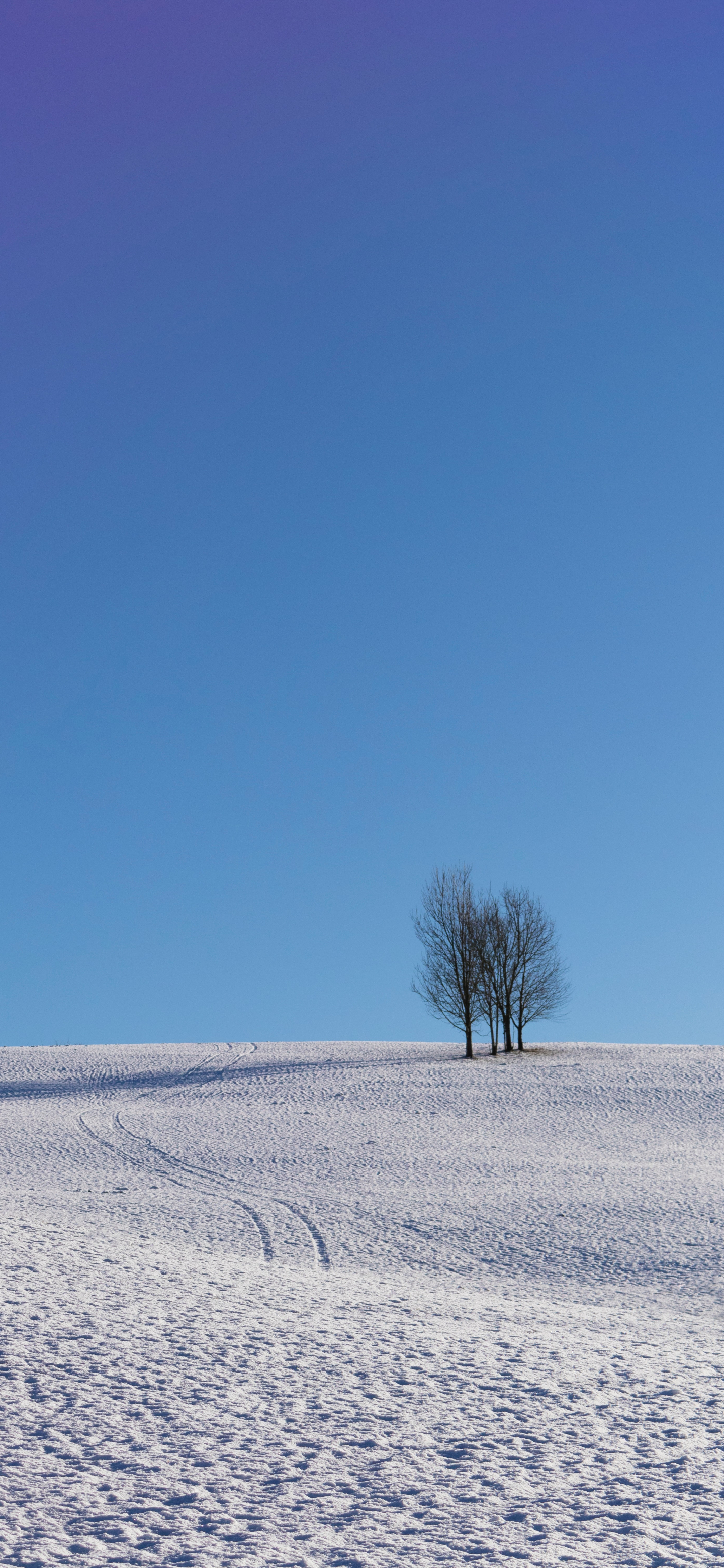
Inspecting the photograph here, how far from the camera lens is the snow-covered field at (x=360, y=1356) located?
3.89 metres

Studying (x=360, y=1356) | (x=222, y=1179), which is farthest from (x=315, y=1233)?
(x=360, y=1356)

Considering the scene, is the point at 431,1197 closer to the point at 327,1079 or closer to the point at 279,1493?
the point at 279,1493

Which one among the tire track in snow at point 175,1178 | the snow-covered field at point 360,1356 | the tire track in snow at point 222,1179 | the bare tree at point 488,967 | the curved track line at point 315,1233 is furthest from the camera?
the bare tree at point 488,967

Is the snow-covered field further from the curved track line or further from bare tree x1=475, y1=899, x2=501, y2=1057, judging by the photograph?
bare tree x1=475, y1=899, x2=501, y2=1057

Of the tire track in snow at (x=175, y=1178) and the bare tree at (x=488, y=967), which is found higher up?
the bare tree at (x=488, y=967)

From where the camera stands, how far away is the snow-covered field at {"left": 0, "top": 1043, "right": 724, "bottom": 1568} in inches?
153

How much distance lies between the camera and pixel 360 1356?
562cm

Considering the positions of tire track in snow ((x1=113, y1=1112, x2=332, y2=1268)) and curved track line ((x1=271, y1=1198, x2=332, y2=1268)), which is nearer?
curved track line ((x1=271, y1=1198, x2=332, y2=1268))

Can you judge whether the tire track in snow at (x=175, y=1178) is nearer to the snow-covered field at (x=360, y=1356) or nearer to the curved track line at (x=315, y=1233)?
the snow-covered field at (x=360, y=1356)

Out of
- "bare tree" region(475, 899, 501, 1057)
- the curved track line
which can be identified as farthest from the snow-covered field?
"bare tree" region(475, 899, 501, 1057)

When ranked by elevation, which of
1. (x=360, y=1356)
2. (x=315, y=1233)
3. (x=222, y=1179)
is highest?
(x=222, y=1179)

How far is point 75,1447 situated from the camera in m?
4.43

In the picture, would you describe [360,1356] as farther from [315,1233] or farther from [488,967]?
[488,967]

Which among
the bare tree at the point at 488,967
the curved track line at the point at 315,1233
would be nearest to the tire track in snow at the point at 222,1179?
the curved track line at the point at 315,1233
